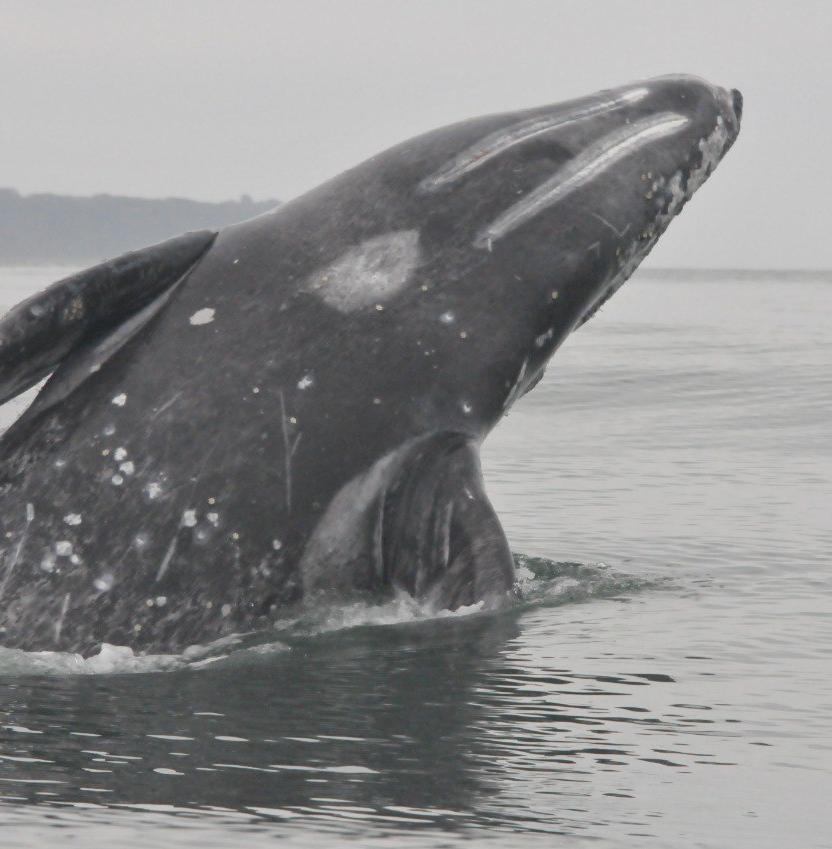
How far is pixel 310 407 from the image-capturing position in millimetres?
8758

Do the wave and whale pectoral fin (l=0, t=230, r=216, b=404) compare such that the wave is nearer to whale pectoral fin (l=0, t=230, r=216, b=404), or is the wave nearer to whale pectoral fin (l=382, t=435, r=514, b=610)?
whale pectoral fin (l=382, t=435, r=514, b=610)

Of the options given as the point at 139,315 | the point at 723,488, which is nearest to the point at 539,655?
the point at 139,315

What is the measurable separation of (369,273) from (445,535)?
1.52 meters

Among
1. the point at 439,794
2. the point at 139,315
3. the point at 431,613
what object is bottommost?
the point at 439,794

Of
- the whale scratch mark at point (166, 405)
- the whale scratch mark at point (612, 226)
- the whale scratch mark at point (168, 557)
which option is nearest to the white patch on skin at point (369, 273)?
the whale scratch mark at point (166, 405)

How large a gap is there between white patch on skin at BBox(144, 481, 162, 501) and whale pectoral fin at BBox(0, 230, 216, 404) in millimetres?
816

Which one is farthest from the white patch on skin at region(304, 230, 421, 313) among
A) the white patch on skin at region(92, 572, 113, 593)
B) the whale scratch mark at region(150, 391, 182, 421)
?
the white patch on skin at region(92, 572, 113, 593)

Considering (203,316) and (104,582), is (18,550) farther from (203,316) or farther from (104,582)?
(203,316)

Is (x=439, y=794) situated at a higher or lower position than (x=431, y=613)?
lower

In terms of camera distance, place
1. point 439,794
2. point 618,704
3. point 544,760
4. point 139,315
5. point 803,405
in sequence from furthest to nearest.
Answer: point 803,405, point 139,315, point 618,704, point 544,760, point 439,794

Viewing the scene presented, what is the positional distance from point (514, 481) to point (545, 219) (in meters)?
6.21

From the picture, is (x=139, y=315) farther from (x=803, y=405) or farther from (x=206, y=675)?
(x=803, y=405)

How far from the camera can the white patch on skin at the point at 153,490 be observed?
8.55 meters

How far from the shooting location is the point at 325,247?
30.4ft
